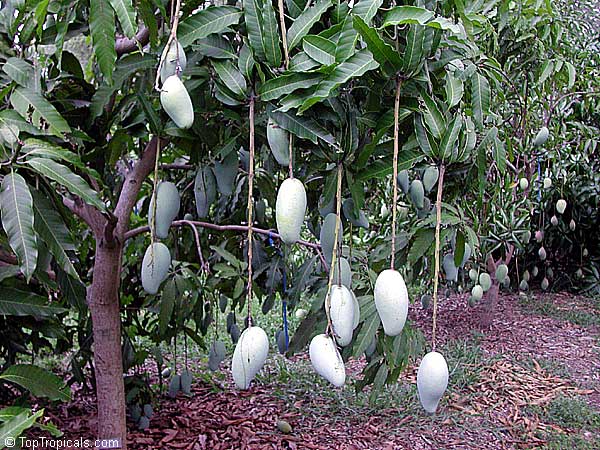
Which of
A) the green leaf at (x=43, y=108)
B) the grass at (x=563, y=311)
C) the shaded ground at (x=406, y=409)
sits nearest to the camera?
the green leaf at (x=43, y=108)

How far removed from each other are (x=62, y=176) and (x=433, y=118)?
47 centimetres

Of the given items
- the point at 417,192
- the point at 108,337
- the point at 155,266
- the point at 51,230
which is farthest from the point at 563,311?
the point at 51,230

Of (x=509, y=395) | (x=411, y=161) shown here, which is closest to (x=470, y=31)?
(x=411, y=161)

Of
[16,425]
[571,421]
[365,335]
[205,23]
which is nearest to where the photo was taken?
[16,425]

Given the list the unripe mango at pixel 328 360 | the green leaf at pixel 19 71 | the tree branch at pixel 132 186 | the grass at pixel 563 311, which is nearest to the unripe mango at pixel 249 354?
the unripe mango at pixel 328 360

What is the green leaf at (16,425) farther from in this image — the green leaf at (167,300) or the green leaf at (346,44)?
the green leaf at (167,300)

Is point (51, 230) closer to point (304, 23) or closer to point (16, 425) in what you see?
point (16, 425)

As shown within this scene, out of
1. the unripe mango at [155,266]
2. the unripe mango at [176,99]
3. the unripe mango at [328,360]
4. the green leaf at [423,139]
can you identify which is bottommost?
the unripe mango at [328,360]

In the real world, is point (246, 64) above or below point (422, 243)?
above

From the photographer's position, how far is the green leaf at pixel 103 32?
0.75m

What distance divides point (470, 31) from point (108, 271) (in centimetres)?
92

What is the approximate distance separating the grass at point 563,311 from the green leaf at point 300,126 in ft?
12.7

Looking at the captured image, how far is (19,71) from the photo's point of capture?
2.98 ft

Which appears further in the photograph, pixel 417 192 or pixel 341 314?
pixel 417 192
